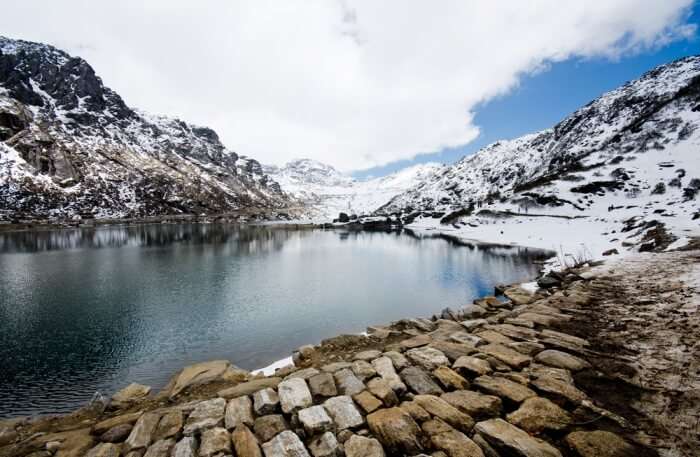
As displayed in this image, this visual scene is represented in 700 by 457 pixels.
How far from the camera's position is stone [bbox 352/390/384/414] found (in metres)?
7.60

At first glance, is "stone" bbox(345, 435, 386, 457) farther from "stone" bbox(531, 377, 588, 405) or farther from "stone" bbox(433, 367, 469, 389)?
"stone" bbox(531, 377, 588, 405)

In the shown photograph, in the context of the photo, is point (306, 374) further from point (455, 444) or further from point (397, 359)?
point (455, 444)

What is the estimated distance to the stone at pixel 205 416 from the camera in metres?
7.57

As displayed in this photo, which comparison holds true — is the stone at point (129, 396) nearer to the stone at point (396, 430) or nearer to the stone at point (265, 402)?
the stone at point (265, 402)

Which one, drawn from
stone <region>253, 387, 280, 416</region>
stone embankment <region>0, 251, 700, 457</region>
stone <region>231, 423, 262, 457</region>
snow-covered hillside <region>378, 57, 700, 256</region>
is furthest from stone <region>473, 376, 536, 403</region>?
snow-covered hillside <region>378, 57, 700, 256</region>

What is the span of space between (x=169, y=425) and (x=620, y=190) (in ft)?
387

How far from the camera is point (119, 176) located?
176875mm

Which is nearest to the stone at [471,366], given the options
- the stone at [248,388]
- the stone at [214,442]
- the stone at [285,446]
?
the stone at [285,446]

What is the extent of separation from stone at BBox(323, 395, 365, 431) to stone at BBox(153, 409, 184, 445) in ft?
11.7

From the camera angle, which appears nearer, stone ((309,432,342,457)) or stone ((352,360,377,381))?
stone ((309,432,342,457))

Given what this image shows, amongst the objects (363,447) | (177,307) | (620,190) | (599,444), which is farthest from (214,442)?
(620,190)

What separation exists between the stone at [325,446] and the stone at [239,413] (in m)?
1.87

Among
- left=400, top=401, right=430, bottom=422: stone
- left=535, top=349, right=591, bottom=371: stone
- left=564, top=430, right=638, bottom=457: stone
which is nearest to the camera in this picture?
left=564, top=430, right=638, bottom=457: stone

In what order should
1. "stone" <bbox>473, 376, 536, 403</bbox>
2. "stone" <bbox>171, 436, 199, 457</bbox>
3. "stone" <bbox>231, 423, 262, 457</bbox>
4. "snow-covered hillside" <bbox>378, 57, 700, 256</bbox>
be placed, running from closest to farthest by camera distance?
"stone" <bbox>231, 423, 262, 457</bbox> → "stone" <bbox>171, 436, 199, 457</bbox> → "stone" <bbox>473, 376, 536, 403</bbox> → "snow-covered hillside" <bbox>378, 57, 700, 256</bbox>
